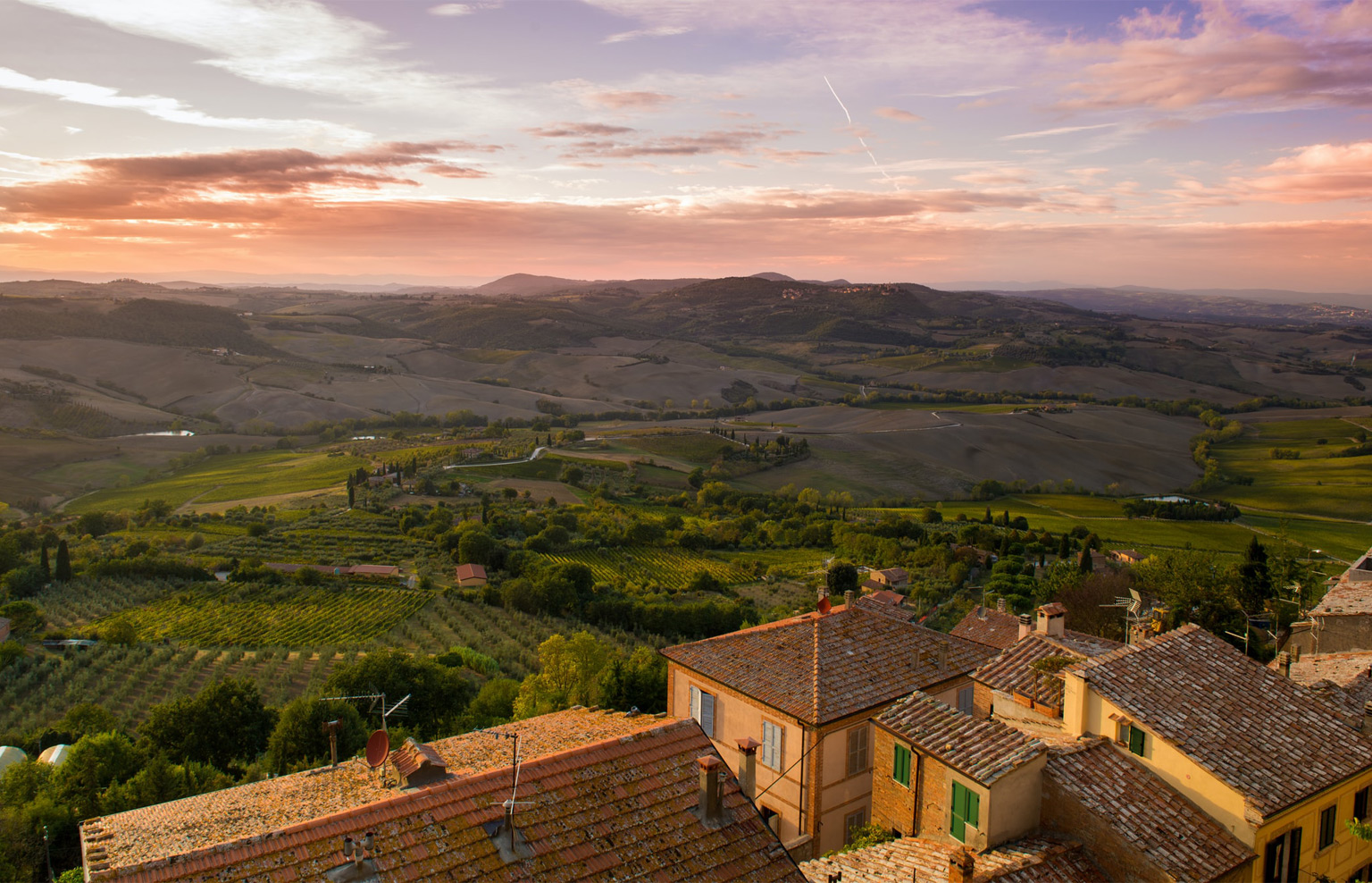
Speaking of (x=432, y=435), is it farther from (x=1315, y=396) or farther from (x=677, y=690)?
(x=1315, y=396)

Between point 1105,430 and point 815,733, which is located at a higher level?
point 815,733

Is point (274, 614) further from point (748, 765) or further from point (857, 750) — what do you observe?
point (748, 765)

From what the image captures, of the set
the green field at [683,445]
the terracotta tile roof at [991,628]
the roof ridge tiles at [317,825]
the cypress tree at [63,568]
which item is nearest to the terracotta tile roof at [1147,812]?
the roof ridge tiles at [317,825]

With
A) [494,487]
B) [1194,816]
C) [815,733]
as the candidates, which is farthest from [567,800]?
[494,487]

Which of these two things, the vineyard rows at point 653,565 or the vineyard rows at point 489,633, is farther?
the vineyard rows at point 653,565

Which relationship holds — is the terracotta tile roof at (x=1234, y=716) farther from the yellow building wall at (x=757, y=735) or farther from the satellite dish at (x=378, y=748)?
the satellite dish at (x=378, y=748)
